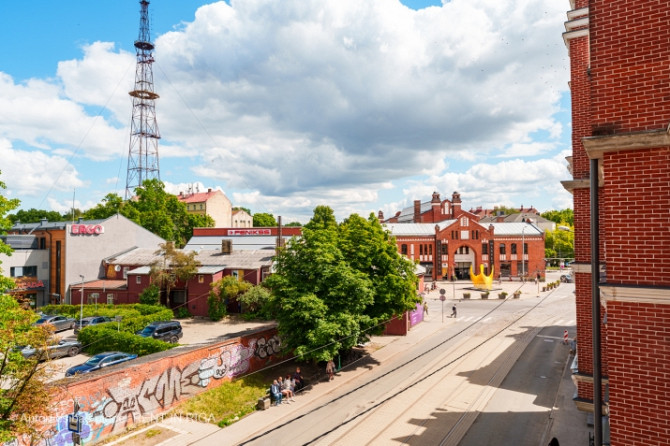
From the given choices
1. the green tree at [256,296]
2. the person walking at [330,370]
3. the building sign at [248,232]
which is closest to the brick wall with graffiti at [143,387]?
the person walking at [330,370]

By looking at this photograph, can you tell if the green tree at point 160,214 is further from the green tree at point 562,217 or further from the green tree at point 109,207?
the green tree at point 562,217

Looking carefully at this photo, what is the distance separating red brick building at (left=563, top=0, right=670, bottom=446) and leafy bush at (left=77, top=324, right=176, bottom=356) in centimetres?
2438

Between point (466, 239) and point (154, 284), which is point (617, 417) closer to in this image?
point (154, 284)

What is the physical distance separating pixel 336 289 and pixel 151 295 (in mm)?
26224

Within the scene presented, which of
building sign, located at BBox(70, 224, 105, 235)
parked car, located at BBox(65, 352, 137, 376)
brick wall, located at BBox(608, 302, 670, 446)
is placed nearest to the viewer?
brick wall, located at BBox(608, 302, 670, 446)

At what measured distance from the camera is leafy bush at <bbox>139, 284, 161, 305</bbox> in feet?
139

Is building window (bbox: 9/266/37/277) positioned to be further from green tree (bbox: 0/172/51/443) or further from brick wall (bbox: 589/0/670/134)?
brick wall (bbox: 589/0/670/134)

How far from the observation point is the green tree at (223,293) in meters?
39.6

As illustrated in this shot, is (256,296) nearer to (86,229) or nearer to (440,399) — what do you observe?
(440,399)

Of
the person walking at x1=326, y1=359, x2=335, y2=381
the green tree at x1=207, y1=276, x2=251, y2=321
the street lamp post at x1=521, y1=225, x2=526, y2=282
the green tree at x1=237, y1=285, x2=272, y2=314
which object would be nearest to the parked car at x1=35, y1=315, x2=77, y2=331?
the green tree at x1=207, y1=276, x2=251, y2=321

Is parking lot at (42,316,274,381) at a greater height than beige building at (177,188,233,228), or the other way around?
beige building at (177,188,233,228)

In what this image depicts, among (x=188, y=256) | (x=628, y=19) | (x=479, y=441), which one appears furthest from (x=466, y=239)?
(x=628, y=19)

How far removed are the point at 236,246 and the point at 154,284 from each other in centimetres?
1715

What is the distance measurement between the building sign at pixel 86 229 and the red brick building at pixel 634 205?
2058 inches
